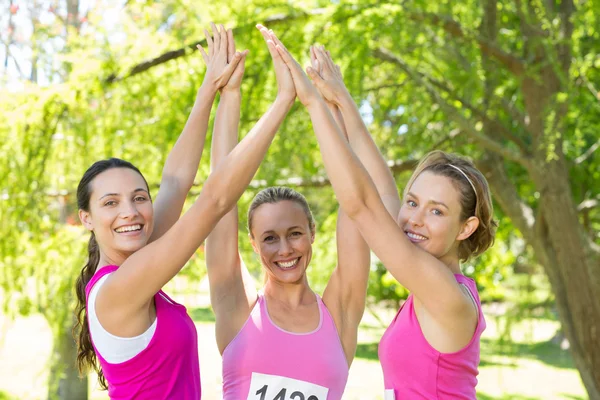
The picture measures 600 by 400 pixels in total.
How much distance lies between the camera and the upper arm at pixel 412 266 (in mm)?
1674

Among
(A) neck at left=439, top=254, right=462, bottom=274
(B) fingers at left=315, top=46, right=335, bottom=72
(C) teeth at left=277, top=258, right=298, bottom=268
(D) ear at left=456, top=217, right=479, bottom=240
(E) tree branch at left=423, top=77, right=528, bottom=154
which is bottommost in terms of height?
(A) neck at left=439, top=254, right=462, bottom=274

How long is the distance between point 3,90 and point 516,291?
3.74 meters

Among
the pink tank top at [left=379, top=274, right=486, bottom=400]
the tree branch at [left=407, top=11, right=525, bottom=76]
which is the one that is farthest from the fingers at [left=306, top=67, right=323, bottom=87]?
the tree branch at [left=407, top=11, right=525, bottom=76]

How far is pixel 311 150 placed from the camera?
193 inches

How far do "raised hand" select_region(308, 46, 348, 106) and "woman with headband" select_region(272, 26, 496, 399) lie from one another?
268 millimetres

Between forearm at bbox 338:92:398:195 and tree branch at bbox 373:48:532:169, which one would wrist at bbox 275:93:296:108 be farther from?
tree branch at bbox 373:48:532:169

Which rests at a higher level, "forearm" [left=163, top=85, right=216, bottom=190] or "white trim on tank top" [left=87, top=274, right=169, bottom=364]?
"forearm" [left=163, top=85, right=216, bottom=190]

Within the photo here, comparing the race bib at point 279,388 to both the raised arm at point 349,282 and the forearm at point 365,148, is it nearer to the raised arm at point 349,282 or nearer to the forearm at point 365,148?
the raised arm at point 349,282

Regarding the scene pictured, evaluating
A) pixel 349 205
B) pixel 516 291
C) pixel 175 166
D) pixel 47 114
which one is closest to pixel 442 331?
pixel 349 205

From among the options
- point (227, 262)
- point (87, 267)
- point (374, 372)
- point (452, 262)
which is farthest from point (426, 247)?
point (374, 372)

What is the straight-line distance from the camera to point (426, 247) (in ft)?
5.98

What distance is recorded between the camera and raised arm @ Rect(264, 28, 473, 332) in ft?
5.50

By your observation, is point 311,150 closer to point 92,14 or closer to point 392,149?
point 392,149

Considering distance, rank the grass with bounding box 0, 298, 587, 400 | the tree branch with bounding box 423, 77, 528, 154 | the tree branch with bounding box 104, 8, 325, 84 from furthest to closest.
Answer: the grass with bounding box 0, 298, 587, 400 → the tree branch with bounding box 423, 77, 528, 154 → the tree branch with bounding box 104, 8, 325, 84
